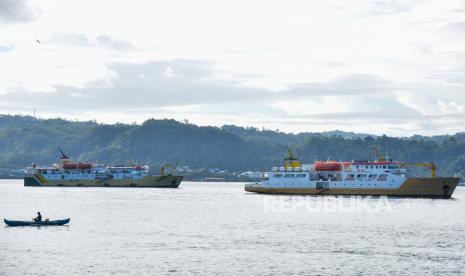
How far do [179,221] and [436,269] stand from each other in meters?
52.0

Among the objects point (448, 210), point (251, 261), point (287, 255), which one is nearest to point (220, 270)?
point (251, 261)

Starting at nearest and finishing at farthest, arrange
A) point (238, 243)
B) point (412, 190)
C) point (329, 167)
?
point (238, 243) < point (412, 190) < point (329, 167)

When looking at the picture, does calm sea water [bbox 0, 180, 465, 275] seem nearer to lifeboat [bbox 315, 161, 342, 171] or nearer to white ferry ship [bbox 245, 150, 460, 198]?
white ferry ship [bbox 245, 150, 460, 198]

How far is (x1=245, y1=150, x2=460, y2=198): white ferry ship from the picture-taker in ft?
513

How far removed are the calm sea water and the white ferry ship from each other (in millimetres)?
24801

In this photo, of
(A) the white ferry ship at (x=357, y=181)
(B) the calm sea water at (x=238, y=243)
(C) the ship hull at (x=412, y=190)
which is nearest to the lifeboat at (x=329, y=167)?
(A) the white ferry ship at (x=357, y=181)

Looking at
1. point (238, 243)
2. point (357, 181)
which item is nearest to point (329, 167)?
point (357, 181)

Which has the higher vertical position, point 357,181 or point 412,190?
point 357,181

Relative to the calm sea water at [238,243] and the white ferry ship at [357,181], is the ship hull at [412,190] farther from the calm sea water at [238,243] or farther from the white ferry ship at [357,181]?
the calm sea water at [238,243]

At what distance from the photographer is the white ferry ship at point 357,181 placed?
156 metres

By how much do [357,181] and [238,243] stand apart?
82908 millimetres

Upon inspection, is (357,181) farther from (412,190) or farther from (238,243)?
(238,243)

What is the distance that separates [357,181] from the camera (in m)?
161

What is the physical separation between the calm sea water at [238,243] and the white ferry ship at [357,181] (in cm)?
2480
